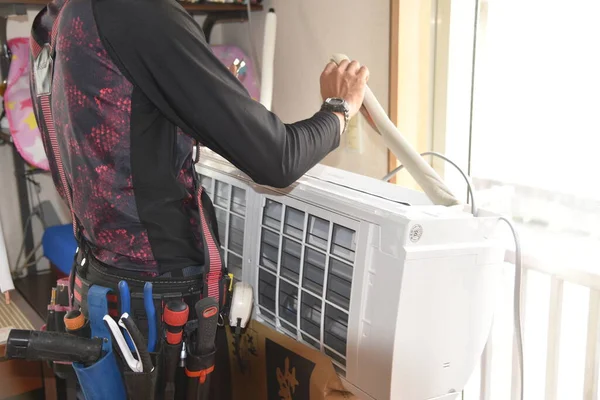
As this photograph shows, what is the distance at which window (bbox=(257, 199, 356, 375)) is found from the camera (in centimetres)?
85

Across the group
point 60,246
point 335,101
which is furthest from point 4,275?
point 335,101

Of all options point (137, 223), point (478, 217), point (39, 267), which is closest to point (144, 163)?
point (137, 223)

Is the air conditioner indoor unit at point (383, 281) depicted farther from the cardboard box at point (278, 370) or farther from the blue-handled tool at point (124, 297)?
the blue-handled tool at point (124, 297)

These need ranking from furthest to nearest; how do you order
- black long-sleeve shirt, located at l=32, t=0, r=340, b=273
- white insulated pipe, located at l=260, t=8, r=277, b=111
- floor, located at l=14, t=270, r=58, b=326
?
1. floor, located at l=14, t=270, r=58, b=326
2. white insulated pipe, located at l=260, t=8, r=277, b=111
3. black long-sleeve shirt, located at l=32, t=0, r=340, b=273

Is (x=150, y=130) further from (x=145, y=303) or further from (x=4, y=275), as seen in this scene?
(x=4, y=275)

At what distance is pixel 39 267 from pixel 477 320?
1.42m

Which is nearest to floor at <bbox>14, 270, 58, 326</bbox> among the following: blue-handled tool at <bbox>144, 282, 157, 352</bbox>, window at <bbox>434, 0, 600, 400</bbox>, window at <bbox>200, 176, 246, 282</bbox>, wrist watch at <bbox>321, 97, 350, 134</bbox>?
window at <bbox>200, 176, 246, 282</bbox>

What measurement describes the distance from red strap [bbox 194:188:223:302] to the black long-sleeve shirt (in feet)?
0.06

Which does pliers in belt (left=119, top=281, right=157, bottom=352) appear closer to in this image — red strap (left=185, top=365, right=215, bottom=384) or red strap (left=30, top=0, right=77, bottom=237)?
red strap (left=185, top=365, right=215, bottom=384)

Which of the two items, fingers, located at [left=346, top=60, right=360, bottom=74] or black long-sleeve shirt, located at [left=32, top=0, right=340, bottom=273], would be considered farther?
fingers, located at [left=346, top=60, right=360, bottom=74]

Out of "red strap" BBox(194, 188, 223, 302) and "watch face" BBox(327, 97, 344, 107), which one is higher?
"watch face" BBox(327, 97, 344, 107)

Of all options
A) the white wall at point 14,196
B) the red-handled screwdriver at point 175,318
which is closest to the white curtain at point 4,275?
the white wall at point 14,196

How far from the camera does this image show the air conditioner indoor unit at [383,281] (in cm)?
77

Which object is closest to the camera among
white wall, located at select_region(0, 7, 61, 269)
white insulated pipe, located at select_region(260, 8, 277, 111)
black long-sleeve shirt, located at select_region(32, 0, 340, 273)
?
black long-sleeve shirt, located at select_region(32, 0, 340, 273)
